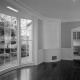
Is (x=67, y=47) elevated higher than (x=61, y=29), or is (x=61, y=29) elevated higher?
(x=61, y=29)

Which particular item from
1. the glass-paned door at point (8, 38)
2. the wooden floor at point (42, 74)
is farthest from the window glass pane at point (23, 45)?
the wooden floor at point (42, 74)

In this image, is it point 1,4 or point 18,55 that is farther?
point 18,55

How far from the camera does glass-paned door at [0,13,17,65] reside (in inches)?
157

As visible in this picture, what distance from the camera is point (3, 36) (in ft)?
13.3

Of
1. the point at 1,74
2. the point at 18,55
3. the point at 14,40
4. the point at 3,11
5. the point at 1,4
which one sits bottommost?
the point at 1,74

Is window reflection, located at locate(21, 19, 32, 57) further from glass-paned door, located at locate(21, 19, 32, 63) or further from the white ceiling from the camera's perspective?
the white ceiling

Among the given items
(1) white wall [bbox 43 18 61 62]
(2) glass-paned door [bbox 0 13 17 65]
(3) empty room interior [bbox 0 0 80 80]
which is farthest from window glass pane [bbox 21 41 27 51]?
(1) white wall [bbox 43 18 61 62]

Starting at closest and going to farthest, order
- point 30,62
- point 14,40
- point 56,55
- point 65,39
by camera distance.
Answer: point 14,40 → point 30,62 → point 56,55 → point 65,39

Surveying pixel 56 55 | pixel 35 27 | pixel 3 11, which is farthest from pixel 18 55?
pixel 56 55

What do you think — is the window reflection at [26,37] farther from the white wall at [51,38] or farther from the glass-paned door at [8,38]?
the white wall at [51,38]

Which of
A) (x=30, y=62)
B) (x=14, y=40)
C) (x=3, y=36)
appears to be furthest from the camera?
(x=30, y=62)

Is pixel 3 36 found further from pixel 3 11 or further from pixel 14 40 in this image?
pixel 3 11

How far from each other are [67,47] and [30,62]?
3.02 m

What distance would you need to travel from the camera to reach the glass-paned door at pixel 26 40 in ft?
16.3
